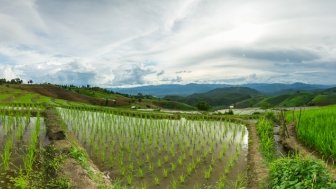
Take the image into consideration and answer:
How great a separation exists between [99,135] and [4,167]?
25.7 feet

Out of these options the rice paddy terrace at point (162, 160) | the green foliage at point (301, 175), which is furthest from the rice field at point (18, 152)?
the green foliage at point (301, 175)

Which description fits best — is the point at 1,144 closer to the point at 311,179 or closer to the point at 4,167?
the point at 4,167

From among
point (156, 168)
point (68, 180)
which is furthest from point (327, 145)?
point (68, 180)

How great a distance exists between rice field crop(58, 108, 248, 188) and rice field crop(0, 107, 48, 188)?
2359 mm

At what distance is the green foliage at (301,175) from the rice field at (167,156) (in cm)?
188

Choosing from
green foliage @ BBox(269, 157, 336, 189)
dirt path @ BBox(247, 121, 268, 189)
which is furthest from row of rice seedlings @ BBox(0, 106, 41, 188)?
green foliage @ BBox(269, 157, 336, 189)

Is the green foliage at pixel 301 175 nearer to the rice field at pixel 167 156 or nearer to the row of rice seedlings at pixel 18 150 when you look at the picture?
the rice field at pixel 167 156

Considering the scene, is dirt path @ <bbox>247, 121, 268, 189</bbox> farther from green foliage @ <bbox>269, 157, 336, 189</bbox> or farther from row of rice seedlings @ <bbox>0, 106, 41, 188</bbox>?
row of rice seedlings @ <bbox>0, 106, 41, 188</bbox>

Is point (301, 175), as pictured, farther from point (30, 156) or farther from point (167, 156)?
point (30, 156)

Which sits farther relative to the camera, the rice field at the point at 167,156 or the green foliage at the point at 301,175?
the rice field at the point at 167,156

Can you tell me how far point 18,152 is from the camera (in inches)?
556

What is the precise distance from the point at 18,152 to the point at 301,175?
10.9 meters

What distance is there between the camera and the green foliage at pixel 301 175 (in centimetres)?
789

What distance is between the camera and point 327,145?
12.6m
